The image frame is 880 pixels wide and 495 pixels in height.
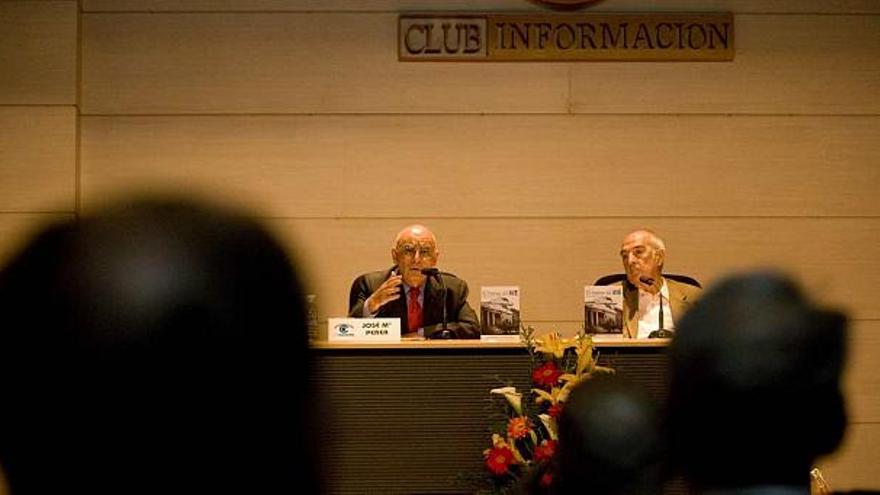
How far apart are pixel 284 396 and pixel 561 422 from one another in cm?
27

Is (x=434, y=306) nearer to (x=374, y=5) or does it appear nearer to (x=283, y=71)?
(x=283, y=71)

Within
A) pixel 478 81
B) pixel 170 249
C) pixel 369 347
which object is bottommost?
pixel 369 347

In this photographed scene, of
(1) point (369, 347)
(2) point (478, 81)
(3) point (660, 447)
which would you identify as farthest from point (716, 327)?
(2) point (478, 81)

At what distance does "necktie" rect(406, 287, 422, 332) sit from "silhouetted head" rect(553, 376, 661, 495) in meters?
4.61

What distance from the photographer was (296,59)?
22.0ft

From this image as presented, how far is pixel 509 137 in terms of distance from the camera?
6695mm

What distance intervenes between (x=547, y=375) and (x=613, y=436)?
3.38m

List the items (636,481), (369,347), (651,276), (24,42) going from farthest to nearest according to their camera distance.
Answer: (24,42), (651,276), (369,347), (636,481)

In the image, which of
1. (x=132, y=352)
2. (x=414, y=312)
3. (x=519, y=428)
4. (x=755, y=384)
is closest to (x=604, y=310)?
(x=414, y=312)

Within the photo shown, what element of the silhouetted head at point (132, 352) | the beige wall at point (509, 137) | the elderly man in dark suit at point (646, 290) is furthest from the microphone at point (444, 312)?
the silhouetted head at point (132, 352)

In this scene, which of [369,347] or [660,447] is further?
[369,347]

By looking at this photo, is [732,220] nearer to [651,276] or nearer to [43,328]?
[651,276]

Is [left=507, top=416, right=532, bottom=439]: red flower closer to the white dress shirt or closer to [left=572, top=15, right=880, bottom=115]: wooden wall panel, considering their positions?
the white dress shirt

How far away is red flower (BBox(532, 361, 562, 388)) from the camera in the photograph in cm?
402
